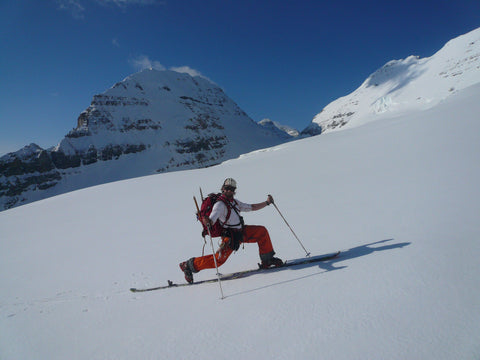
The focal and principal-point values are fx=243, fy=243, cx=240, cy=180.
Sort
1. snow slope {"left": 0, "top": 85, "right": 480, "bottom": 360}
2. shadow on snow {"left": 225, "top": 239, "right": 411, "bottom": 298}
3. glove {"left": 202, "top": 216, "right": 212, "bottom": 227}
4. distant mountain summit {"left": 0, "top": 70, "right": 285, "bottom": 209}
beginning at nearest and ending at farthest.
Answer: snow slope {"left": 0, "top": 85, "right": 480, "bottom": 360} < shadow on snow {"left": 225, "top": 239, "right": 411, "bottom": 298} < glove {"left": 202, "top": 216, "right": 212, "bottom": 227} < distant mountain summit {"left": 0, "top": 70, "right": 285, "bottom": 209}

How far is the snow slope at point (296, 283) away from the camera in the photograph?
2061 millimetres

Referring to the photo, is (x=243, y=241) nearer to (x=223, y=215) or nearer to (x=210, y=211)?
(x=223, y=215)

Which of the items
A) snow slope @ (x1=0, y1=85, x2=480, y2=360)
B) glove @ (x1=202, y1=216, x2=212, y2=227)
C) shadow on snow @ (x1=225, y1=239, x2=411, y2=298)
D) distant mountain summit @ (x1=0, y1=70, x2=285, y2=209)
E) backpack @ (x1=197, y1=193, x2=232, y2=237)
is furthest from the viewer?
distant mountain summit @ (x1=0, y1=70, x2=285, y2=209)

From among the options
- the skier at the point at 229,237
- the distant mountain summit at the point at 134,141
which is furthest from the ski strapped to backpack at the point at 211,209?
the distant mountain summit at the point at 134,141

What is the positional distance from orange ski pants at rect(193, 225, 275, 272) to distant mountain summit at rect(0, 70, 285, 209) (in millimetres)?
120852

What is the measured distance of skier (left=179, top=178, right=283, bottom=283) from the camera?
13.1 ft

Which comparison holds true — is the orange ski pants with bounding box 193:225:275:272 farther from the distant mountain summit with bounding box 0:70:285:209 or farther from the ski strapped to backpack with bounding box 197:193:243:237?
the distant mountain summit with bounding box 0:70:285:209

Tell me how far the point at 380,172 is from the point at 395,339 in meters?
7.62

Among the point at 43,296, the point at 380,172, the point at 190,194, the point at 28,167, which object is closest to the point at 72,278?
the point at 43,296

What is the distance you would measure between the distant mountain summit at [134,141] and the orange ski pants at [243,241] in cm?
12085

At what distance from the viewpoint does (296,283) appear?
10.3 feet

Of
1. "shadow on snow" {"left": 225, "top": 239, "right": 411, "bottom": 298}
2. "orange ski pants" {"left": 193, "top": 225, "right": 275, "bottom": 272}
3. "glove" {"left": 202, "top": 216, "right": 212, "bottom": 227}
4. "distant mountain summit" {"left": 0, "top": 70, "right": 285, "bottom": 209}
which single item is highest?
"distant mountain summit" {"left": 0, "top": 70, "right": 285, "bottom": 209}

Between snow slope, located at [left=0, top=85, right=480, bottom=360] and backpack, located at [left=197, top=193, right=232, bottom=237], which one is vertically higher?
backpack, located at [left=197, top=193, right=232, bottom=237]

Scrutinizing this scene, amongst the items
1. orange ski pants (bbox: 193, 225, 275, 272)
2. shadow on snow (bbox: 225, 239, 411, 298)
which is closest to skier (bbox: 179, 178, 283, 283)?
orange ski pants (bbox: 193, 225, 275, 272)
